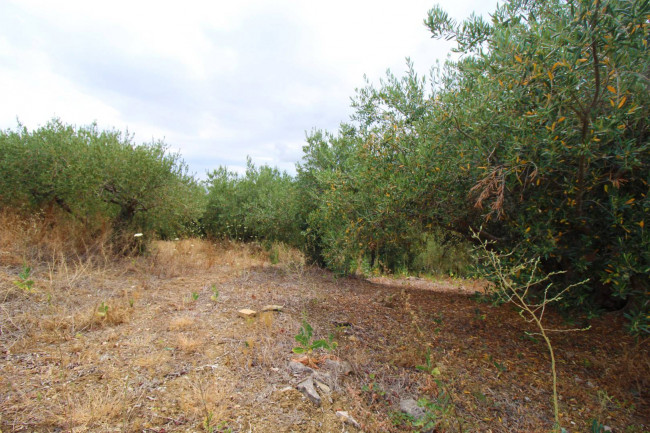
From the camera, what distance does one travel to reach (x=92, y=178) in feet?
23.3

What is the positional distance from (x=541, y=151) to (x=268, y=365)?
3209 millimetres

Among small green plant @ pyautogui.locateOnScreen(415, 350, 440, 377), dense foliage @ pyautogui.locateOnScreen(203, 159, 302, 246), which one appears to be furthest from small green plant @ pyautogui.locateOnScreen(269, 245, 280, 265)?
small green plant @ pyautogui.locateOnScreen(415, 350, 440, 377)

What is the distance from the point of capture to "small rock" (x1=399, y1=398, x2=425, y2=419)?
2.65 metres

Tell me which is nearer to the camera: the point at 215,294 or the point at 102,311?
the point at 102,311

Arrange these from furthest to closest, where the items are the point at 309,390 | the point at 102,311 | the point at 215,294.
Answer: the point at 215,294, the point at 102,311, the point at 309,390

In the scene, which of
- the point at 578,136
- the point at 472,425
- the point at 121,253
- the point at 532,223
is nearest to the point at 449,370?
the point at 472,425

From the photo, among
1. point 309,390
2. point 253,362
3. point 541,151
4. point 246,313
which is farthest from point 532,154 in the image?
point 246,313

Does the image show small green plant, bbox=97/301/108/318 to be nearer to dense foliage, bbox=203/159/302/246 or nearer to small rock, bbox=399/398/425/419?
small rock, bbox=399/398/425/419

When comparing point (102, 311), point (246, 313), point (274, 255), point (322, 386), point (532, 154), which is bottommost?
point (322, 386)

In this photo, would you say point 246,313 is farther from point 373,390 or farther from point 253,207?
point 253,207

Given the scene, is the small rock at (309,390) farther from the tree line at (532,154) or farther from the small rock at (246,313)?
the tree line at (532,154)

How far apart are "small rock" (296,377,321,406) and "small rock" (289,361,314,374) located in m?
0.17

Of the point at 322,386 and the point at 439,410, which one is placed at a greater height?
the point at 322,386

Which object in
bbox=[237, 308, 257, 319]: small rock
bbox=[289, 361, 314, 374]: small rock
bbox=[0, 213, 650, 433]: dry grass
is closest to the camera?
bbox=[0, 213, 650, 433]: dry grass
